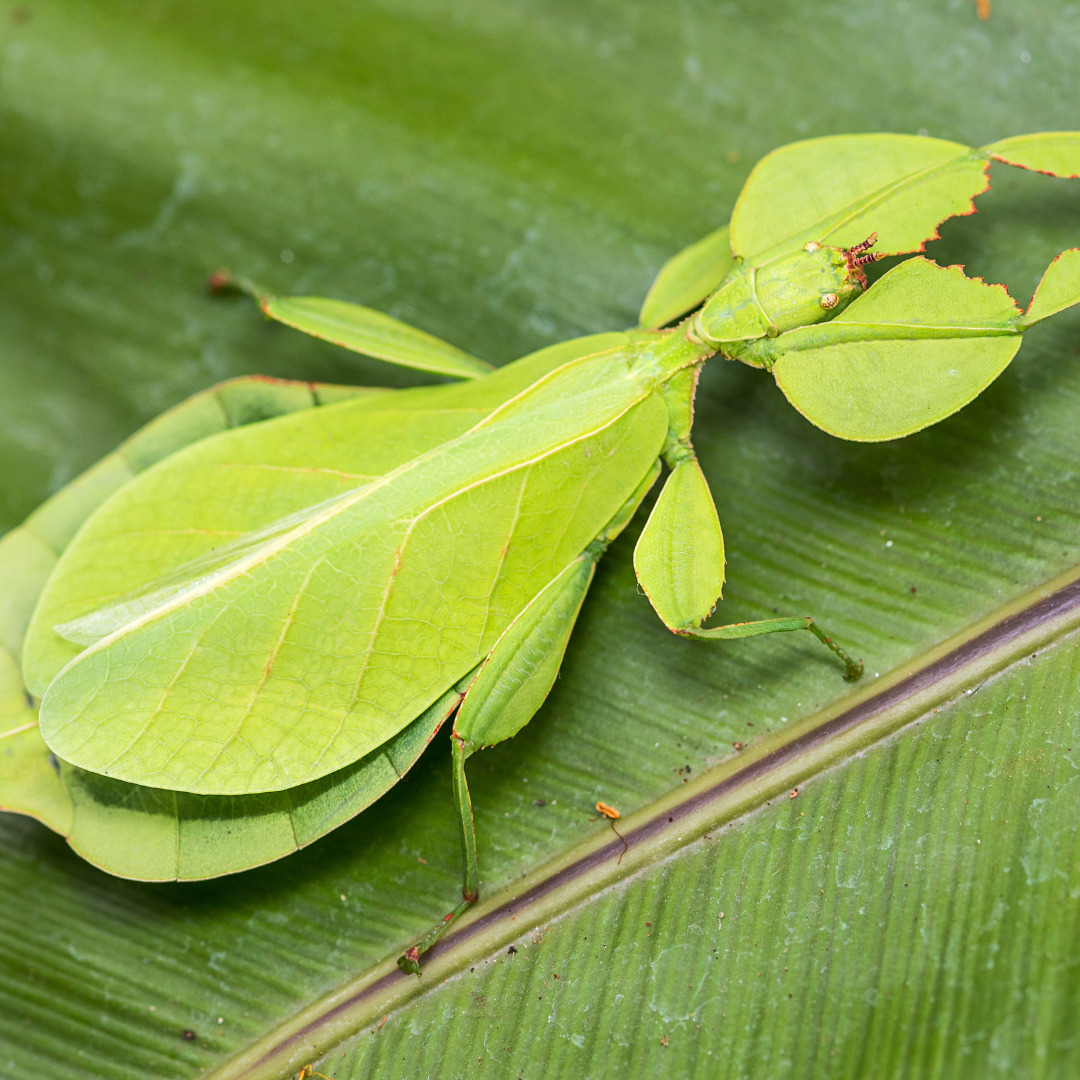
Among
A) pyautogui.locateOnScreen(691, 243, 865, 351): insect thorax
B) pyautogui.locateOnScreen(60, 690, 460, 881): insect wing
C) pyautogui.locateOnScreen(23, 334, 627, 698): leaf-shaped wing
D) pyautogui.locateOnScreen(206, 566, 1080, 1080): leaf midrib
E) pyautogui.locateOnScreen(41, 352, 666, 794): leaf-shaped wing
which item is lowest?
pyautogui.locateOnScreen(206, 566, 1080, 1080): leaf midrib

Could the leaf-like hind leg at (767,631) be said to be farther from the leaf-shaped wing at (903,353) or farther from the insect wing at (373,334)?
the insect wing at (373,334)

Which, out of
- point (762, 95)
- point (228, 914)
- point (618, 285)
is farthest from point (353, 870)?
point (762, 95)

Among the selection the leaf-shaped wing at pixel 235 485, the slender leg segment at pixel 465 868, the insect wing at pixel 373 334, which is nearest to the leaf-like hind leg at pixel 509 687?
the slender leg segment at pixel 465 868

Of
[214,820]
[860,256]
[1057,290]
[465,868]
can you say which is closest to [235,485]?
[214,820]

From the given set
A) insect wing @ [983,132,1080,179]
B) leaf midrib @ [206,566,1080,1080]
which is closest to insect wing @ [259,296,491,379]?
leaf midrib @ [206,566,1080,1080]

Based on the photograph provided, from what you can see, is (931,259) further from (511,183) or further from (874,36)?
(511,183)

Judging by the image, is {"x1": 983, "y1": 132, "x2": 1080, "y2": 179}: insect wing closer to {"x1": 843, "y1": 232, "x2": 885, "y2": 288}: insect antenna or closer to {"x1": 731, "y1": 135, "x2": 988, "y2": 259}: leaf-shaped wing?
{"x1": 731, "y1": 135, "x2": 988, "y2": 259}: leaf-shaped wing

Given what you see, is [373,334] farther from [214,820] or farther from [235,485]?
[214,820]
